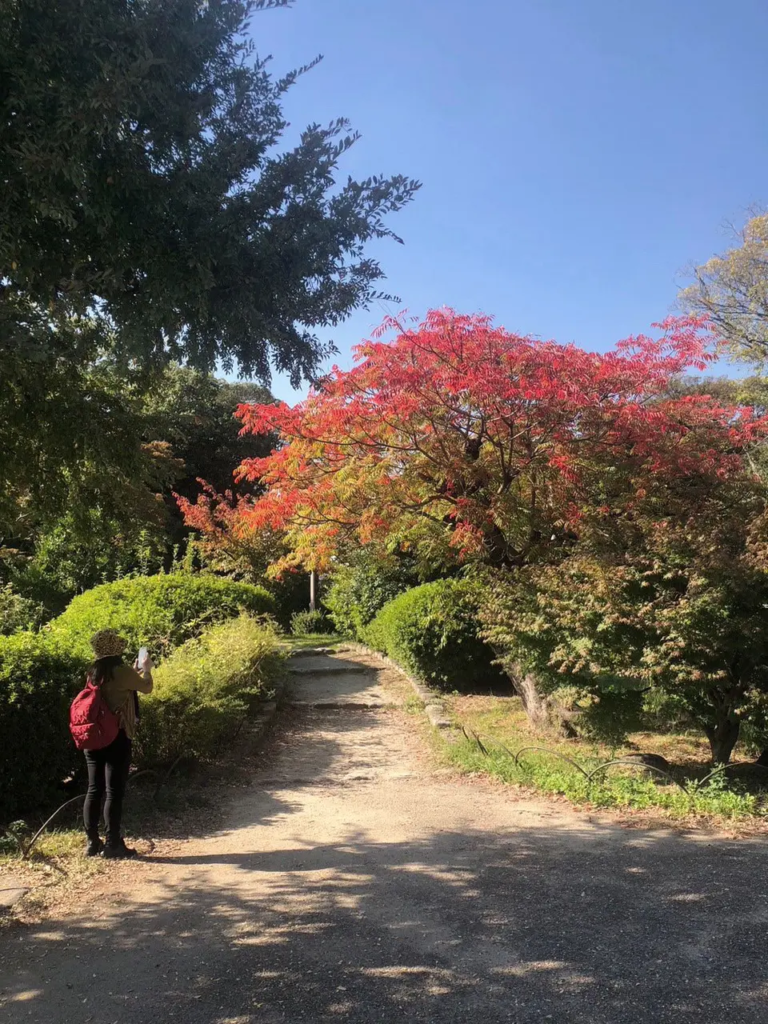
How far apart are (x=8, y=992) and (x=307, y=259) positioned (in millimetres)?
4093

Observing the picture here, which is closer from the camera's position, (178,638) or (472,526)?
(472,526)

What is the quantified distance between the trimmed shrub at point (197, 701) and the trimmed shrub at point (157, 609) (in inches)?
36.1

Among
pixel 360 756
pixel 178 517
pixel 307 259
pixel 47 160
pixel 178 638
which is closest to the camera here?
pixel 47 160

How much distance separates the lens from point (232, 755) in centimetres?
710

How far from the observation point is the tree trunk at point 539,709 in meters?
8.40

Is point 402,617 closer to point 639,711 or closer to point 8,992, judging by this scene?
point 639,711

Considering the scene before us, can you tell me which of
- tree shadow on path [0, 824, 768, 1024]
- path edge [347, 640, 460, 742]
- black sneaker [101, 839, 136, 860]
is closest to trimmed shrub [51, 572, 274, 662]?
path edge [347, 640, 460, 742]

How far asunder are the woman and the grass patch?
340 centimetres

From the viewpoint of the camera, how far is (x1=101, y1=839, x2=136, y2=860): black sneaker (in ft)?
14.8

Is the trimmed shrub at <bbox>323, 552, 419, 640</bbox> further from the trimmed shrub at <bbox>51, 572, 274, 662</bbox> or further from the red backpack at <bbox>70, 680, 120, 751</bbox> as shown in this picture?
the red backpack at <bbox>70, 680, 120, 751</bbox>

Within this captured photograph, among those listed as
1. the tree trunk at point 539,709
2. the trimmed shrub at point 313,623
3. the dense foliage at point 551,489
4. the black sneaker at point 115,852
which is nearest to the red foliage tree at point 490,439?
the dense foliage at point 551,489

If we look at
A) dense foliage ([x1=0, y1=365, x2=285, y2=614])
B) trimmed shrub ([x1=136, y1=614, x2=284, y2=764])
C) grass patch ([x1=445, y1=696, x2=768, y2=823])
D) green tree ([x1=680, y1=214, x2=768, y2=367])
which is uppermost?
green tree ([x1=680, y1=214, x2=768, y2=367])

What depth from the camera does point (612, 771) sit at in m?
6.75

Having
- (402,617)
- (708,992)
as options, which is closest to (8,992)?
(708,992)
